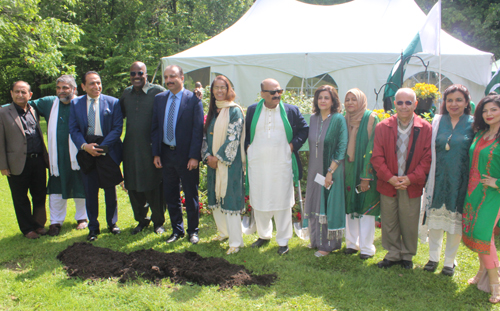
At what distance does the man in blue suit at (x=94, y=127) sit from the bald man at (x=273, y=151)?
173cm

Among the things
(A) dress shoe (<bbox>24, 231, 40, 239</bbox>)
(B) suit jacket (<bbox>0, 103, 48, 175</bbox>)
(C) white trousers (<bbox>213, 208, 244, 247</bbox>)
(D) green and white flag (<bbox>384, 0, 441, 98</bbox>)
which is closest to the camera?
(C) white trousers (<bbox>213, 208, 244, 247</bbox>)

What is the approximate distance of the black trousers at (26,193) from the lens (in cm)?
470

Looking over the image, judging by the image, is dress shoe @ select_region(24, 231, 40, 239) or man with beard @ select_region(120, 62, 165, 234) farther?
dress shoe @ select_region(24, 231, 40, 239)

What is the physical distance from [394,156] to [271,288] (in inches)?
70.5

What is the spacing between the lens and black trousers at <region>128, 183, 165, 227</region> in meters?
4.89

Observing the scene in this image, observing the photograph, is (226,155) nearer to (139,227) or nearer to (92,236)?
(139,227)

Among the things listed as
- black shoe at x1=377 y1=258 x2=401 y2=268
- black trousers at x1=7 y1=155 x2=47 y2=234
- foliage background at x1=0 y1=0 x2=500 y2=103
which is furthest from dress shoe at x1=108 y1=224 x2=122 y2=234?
foliage background at x1=0 y1=0 x2=500 y2=103

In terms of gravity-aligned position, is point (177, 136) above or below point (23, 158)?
above

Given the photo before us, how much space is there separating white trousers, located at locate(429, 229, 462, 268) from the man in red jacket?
211 mm

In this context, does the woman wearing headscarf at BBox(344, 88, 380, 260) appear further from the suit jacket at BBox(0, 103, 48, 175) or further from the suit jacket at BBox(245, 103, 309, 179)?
the suit jacket at BBox(0, 103, 48, 175)

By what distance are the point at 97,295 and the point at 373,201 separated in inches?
115

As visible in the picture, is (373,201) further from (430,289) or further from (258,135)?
(258,135)

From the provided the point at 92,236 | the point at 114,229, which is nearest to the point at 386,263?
the point at 114,229

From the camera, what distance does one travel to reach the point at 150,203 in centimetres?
492
